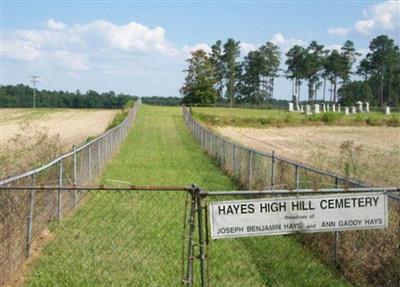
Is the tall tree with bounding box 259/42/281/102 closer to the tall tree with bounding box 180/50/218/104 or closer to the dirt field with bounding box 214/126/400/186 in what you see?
the tall tree with bounding box 180/50/218/104

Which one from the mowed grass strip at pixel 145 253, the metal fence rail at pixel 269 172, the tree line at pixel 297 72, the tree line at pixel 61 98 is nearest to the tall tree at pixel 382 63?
the tree line at pixel 297 72

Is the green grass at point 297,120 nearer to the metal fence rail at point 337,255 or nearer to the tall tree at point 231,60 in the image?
the metal fence rail at point 337,255

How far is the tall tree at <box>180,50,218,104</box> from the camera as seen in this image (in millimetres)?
108812

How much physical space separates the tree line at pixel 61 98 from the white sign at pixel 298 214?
5199 inches

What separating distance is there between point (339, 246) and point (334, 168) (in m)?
12.9

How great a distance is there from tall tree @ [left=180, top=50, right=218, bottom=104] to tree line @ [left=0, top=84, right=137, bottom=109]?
27029 millimetres

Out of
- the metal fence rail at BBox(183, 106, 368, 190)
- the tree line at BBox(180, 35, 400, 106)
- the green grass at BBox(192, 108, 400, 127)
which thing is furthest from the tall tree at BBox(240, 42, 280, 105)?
the metal fence rail at BBox(183, 106, 368, 190)

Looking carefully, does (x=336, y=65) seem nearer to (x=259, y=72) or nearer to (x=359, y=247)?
(x=259, y=72)

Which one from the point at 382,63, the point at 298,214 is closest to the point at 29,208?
the point at 298,214

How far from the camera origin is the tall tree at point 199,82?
357 ft

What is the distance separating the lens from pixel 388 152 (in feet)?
101

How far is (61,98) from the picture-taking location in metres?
148

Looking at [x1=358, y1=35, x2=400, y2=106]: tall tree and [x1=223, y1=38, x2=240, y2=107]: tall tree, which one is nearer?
[x1=358, y1=35, x2=400, y2=106]: tall tree

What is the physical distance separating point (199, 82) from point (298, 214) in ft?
348
